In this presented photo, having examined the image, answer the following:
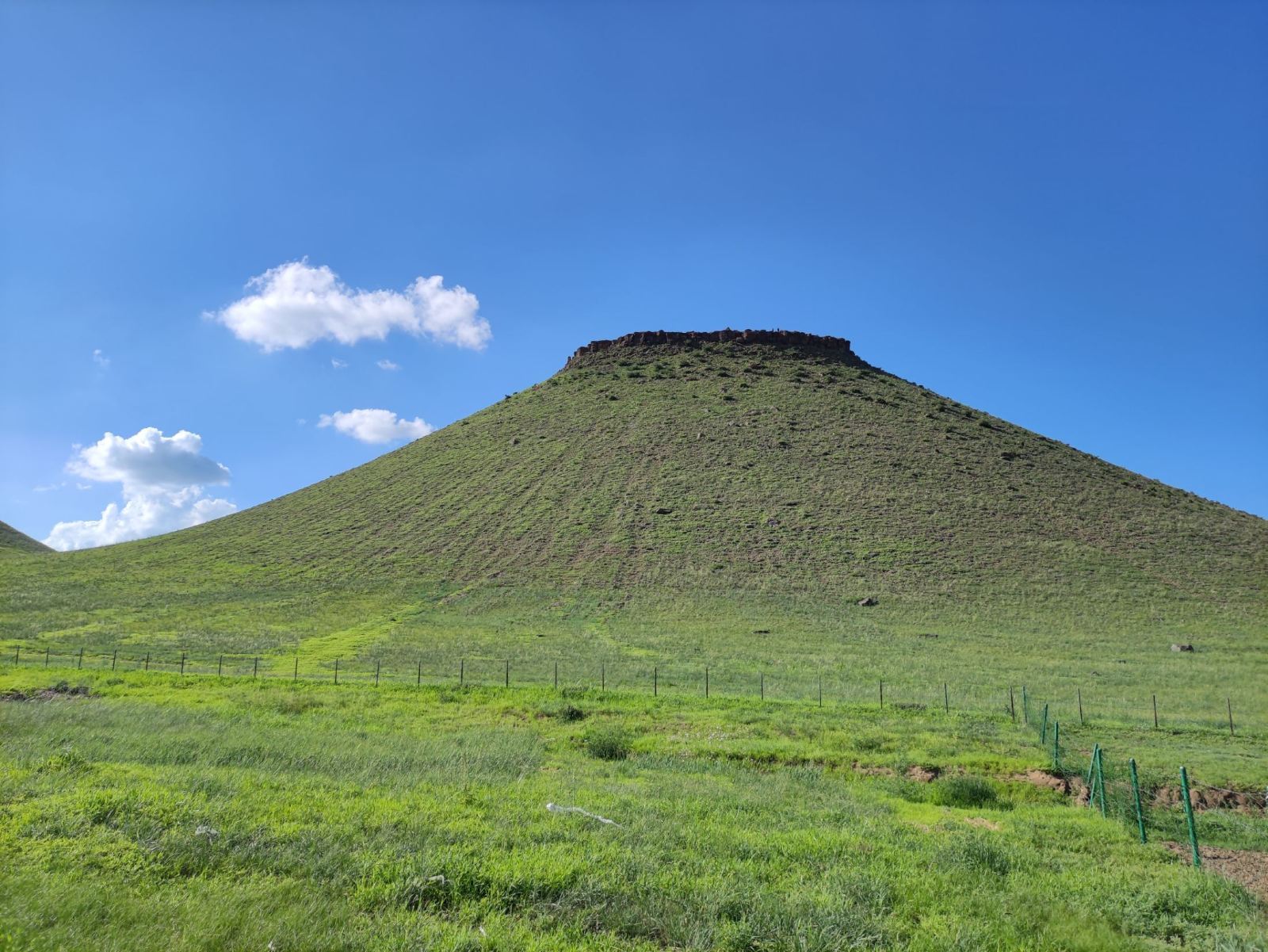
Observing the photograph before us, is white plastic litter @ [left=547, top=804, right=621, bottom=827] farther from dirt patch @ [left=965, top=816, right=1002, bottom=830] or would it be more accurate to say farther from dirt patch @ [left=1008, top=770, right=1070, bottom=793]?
dirt patch @ [left=1008, top=770, right=1070, bottom=793]

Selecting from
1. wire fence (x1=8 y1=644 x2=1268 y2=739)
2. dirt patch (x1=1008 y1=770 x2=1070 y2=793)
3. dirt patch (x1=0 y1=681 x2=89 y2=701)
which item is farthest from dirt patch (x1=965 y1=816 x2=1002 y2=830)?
dirt patch (x1=0 y1=681 x2=89 y2=701)

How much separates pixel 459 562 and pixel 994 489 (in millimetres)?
53217

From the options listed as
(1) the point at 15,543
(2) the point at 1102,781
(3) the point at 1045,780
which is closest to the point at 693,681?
(3) the point at 1045,780

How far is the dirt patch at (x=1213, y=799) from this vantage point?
15.4 metres

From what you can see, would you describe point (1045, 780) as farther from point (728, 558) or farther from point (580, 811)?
point (728, 558)

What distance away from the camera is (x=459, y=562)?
6494 cm

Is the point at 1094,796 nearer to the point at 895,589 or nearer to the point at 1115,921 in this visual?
the point at 1115,921

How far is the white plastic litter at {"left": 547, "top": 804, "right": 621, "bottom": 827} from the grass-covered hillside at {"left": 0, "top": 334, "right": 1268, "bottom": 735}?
22.5 meters

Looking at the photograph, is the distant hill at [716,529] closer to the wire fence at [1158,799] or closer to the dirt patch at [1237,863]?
the wire fence at [1158,799]

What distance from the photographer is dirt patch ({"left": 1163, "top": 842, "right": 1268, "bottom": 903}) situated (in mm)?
10234

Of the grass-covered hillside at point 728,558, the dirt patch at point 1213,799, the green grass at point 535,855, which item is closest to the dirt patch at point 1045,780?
the green grass at point 535,855

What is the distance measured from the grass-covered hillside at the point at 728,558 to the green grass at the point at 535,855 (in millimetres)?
19847

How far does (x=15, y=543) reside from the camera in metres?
111

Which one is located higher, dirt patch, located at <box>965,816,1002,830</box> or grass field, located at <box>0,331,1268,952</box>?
grass field, located at <box>0,331,1268,952</box>
